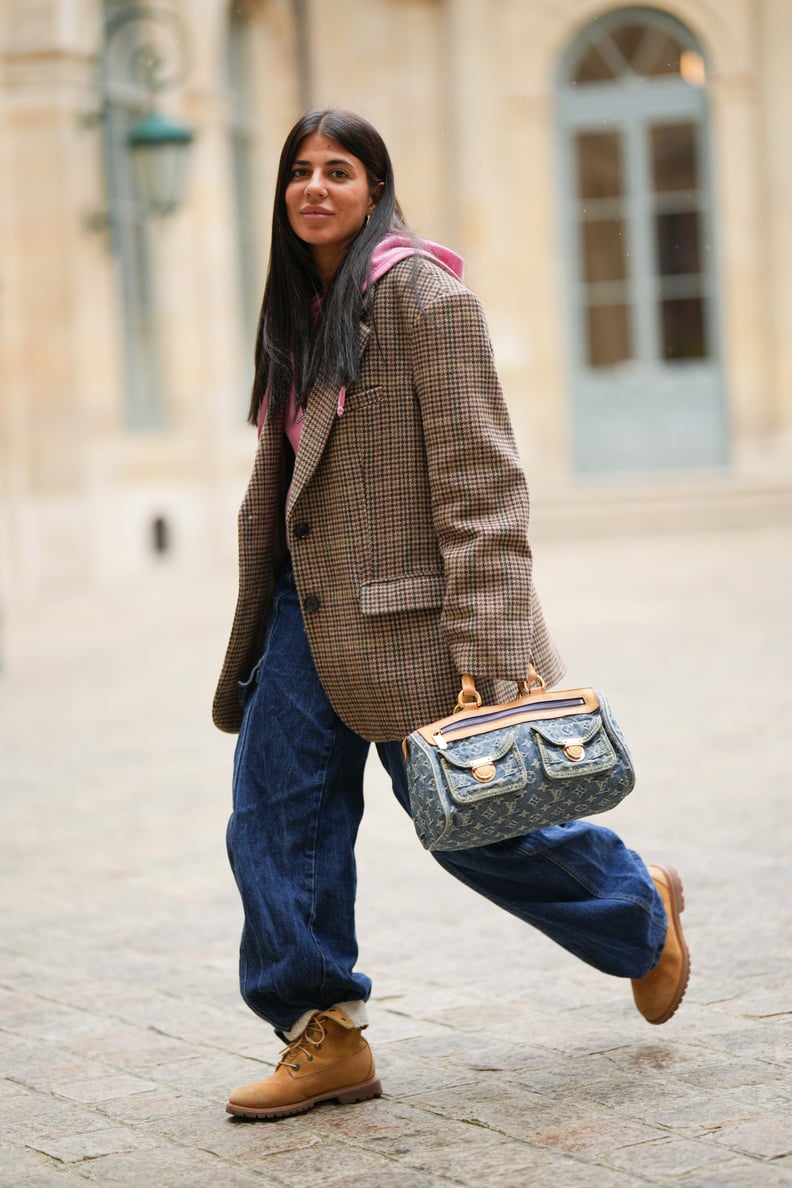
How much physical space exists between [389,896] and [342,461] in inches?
82.8

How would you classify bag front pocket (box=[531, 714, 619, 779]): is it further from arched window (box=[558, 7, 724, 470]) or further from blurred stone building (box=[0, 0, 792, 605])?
arched window (box=[558, 7, 724, 470])

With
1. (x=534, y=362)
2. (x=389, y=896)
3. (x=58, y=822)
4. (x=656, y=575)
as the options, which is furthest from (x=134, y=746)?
(x=534, y=362)

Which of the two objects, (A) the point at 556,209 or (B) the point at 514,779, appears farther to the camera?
(A) the point at 556,209

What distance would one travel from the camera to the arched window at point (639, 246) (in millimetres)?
18844

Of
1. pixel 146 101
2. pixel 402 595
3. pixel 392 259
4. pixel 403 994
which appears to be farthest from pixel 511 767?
pixel 146 101

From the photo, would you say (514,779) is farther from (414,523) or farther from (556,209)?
(556,209)

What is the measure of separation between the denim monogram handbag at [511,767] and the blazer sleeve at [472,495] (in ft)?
0.29

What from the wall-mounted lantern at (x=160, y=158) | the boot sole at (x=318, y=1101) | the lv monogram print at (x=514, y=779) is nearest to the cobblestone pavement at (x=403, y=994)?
the boot sole at (x=318, y=1101)

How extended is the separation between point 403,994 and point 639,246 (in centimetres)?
1545

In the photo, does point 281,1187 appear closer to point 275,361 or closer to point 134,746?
point 275,361

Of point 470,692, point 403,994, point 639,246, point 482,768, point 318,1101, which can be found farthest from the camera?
point 639,246

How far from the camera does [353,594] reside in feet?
10.7

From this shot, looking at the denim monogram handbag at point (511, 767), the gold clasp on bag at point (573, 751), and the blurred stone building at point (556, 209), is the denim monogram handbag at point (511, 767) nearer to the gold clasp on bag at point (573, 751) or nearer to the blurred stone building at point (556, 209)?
the gold clasp on bag at point (573, 751)

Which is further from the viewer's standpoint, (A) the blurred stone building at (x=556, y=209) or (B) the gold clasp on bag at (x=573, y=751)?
(A) the blurred stone building at (x=556, y=209)
